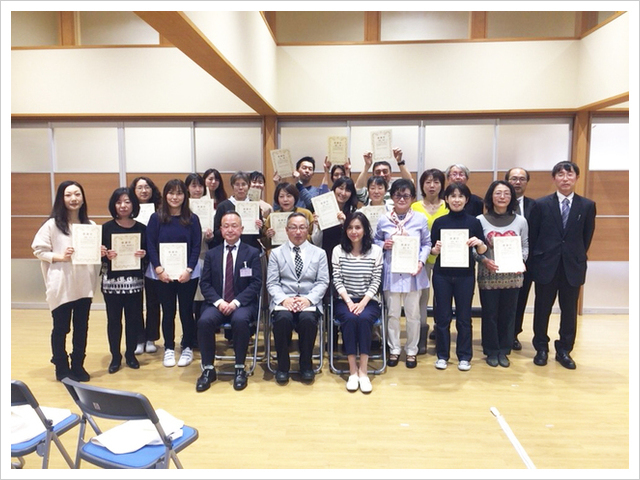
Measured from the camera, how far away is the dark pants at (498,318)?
398 centimetres

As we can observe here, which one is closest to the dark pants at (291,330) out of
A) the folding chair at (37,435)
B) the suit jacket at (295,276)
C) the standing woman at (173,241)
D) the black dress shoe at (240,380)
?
the suit jacket at (295,276)

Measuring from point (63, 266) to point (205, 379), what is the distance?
1391 mm

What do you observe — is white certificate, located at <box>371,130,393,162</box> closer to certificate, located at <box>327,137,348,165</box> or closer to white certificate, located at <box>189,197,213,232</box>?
certificate, located at <box>327,137,348,165</box>

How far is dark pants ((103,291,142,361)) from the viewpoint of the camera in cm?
388

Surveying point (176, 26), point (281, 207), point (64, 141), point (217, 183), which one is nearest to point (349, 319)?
point (281, 207)

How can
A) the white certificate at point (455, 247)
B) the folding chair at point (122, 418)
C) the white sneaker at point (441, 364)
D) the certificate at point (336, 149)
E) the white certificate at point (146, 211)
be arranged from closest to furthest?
the folding chair at point (122, 418) → the white certificate at point (455, 247) → the white sneaker at point (441, 364) → the white certificate at point (146, 211) → the certificate at point (336, 149)

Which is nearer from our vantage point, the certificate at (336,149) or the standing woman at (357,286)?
the standing woman at (357,286)

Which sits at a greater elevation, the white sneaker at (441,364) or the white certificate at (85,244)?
the white certificate at (85,244)

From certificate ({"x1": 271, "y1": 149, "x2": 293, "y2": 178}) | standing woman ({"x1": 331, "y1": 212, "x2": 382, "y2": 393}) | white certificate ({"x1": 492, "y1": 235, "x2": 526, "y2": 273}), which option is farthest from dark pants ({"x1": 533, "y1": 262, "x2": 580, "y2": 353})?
certificate ({"x1": 271, "y1": 149, "x2": 293, "y2": 178})

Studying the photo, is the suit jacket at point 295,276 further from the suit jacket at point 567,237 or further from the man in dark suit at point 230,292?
the suit jacket at point 567,237

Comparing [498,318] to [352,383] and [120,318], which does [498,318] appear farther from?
[120,318]

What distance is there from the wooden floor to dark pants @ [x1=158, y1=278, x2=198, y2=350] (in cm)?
25

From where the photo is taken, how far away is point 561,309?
4.09 m

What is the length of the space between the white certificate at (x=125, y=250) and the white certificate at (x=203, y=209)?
0.59 metres
